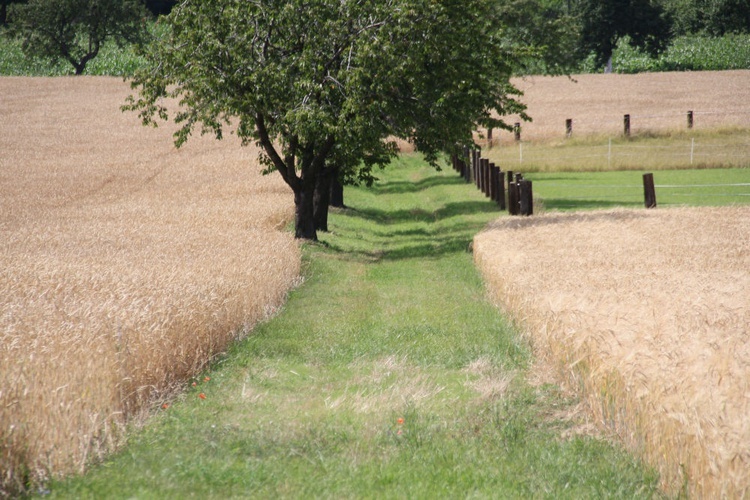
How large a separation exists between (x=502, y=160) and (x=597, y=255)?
27.7 m

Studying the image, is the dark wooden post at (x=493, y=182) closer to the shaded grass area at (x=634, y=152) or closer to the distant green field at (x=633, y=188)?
the distant green field at (x=633, y=188)

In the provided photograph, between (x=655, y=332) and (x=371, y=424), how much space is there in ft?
7.66

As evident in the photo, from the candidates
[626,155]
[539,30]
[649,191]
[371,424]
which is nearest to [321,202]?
[649,191]

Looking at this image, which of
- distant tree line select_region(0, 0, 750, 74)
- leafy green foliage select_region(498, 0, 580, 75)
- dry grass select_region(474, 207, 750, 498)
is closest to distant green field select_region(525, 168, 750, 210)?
leafy green foliage select_region(498, 0, 580, 75)

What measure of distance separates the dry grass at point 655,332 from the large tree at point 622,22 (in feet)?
203

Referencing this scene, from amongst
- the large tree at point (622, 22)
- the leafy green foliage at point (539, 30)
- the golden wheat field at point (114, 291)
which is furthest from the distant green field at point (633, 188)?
the large tree at point (622, 22)

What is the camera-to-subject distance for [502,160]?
137ft

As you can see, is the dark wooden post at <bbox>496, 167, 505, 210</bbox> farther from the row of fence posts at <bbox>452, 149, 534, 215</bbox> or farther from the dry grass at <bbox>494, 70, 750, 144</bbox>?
the dry grass at <bbox>494, 70, 750, 144</bbox>

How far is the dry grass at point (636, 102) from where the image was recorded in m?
49.0

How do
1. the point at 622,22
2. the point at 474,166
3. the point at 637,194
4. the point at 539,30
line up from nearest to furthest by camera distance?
the point at 637,194 < the point at 474,166 < the point at 539,30 < the point at 622,22

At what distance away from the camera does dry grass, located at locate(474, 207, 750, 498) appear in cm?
571

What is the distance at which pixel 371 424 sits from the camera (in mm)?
7695

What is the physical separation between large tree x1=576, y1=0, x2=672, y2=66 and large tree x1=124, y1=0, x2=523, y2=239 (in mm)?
56031

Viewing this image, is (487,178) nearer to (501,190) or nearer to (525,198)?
(501,190)
